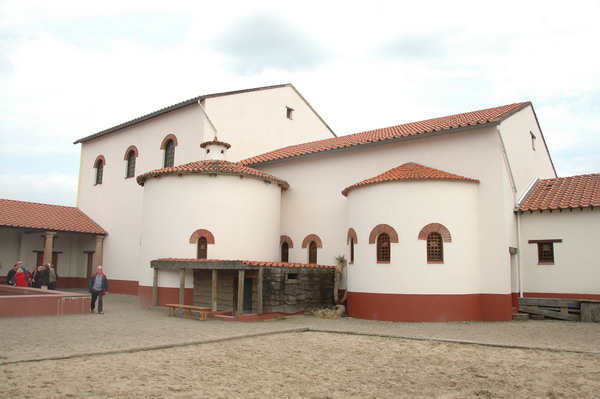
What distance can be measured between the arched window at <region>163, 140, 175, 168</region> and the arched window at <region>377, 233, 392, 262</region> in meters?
12.3

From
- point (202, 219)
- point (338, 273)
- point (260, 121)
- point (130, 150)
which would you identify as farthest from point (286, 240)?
point (130, 150)

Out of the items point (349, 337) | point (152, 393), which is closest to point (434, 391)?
point (152, 393)

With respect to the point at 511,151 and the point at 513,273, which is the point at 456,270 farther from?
the point at 511,151

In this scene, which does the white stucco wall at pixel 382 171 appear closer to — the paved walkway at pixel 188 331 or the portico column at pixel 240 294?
the paved walkway at pixel 188 331

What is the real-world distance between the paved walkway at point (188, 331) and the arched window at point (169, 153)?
9443 mm

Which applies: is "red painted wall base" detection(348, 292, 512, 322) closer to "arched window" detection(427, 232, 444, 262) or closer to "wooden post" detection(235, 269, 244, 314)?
"arched window" detection(427, 232, 444, 262)

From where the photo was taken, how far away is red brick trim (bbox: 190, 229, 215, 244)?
1825cm

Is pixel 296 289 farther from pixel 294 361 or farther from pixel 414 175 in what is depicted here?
pixel 294 361

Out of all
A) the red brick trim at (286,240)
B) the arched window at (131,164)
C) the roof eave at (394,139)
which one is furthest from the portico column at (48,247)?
the red brick trim at (286,240)

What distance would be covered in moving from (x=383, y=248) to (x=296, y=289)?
326 cm

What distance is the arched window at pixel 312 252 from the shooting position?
66.7ft

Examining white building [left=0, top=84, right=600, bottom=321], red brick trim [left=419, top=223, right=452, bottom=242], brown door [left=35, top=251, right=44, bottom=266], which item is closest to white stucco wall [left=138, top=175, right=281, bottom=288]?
white building [left=0, top=84, right=600, bottom=321]

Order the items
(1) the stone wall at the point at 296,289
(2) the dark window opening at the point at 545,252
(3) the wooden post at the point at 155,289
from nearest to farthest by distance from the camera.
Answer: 1. (1) the stone wall at the point at 296,289
2. (2) the dark window opening at the point at 545,252
3. (3) the wooden post at the point at 155,289

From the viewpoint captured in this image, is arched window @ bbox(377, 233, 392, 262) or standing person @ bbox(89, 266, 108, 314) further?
standing person @ bbox(89, 266, 108, 314)
